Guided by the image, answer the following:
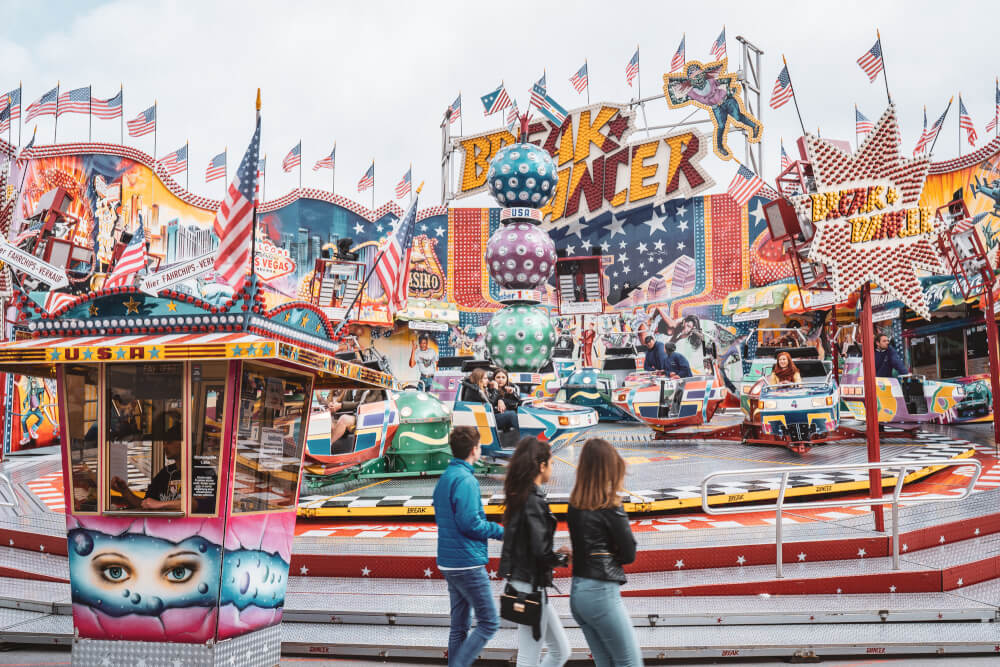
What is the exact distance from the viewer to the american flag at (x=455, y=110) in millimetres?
29531

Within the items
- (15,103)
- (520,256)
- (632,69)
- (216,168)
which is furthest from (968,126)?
(15,103)

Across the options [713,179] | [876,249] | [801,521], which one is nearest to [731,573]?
[801,521]

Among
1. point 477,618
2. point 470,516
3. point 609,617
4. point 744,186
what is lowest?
point 477,618

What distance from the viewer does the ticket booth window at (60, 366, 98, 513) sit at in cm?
448

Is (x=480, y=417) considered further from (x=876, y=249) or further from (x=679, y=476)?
(x=876, y=249)

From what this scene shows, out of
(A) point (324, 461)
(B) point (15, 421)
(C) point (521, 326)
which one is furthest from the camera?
(B) point (15, 421)

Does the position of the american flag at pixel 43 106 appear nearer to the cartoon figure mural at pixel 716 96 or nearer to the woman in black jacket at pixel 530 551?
the cartoon figure mural at pixel 716 96

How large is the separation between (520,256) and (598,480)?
789 centimetres

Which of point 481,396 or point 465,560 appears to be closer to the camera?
point 465,560

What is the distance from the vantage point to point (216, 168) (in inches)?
1001

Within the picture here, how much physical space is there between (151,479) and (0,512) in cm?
526

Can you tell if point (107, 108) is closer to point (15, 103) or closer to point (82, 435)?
point (15, 103)

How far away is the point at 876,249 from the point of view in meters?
6.73

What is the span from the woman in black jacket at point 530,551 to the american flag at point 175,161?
2256 centimetres
